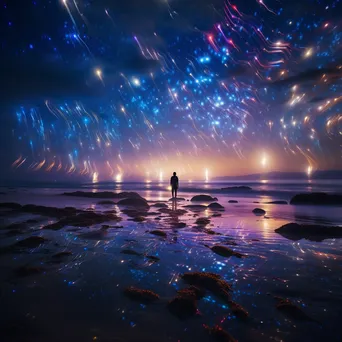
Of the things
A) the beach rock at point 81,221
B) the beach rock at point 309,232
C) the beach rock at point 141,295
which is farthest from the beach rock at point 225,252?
the beach rock at point 81,221

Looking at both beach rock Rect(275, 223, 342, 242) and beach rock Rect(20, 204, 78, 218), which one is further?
beach rock Rect(20, 204, 78, 218)

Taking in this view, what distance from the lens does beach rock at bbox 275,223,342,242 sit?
6754 millimetres

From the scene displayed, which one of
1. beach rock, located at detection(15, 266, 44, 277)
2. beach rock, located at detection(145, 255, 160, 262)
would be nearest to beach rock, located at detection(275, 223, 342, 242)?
beach rock, located at detection(145, 255, 160, 262)

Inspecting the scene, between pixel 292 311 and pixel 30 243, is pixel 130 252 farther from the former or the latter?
pixel 292 311

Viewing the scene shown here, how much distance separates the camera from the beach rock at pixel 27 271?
3.87 meters

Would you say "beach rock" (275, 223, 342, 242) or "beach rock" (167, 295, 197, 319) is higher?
"beach rock" (167, 295, 197, 319)

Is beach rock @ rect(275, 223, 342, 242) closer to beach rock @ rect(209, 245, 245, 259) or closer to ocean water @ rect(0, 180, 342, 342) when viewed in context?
ocean water @ rect(0, 180, 342, 342)

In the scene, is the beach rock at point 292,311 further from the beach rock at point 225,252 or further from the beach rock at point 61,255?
the beach rock at point 61,255

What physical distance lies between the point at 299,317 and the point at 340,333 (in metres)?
0.42

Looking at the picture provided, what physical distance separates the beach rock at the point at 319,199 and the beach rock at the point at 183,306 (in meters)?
17.7

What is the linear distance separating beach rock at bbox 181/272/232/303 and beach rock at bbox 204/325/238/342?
0.70m

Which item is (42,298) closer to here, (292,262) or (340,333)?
(340,333)

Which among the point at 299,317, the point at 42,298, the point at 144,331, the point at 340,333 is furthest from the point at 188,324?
the point at 42,298

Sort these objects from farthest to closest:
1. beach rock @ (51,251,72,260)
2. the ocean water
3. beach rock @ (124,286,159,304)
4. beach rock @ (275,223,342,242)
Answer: beach rock @ (275,223,342,242) < beach rock @ (51,251,72,260) < beach rock @ (124,286,159,304) < the ocean water
